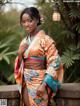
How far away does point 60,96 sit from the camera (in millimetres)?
3914

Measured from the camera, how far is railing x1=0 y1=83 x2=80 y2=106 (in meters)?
3.88

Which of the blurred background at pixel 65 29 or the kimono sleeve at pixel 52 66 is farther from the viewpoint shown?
the blurred background at pixel 65 29

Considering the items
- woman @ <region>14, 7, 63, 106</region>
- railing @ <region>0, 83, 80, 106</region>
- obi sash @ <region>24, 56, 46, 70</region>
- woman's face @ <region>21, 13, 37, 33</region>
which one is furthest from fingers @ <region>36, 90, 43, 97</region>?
woman's face @ <region>21, 13, 37, 33</region>

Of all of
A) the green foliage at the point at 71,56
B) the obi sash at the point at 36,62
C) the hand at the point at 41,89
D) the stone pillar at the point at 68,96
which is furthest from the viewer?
the green foliage at the point at 71,56

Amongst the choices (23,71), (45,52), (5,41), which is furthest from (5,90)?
(5,41)

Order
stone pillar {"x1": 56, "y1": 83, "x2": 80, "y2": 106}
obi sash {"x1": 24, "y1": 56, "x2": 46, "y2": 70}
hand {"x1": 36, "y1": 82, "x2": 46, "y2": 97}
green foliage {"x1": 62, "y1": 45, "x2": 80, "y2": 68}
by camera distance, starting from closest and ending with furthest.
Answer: hand {"x1": 36, "y1": 82, "x2": 46, "y2": 97} < obi sash {"x1": 24, "y1": 56, "x2": 46, "y2": 70} < stone pillar {"x1": 56, "y1": 83, "x2": 80, "y2": 106} < green foliage {"x1": 62, "y1": 45, "x2": 80, "y2": 68}

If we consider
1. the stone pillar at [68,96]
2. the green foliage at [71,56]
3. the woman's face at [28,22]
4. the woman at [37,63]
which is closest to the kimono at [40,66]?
the woman at [37,63]

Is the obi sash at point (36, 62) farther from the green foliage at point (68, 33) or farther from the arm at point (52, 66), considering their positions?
the green foliage at point (68, 33)

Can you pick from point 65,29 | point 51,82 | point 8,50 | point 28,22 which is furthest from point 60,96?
point 8,50

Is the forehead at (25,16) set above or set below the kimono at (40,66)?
above

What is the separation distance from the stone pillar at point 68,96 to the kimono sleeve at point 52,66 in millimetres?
266

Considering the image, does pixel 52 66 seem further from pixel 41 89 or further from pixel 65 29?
pixel 65 29

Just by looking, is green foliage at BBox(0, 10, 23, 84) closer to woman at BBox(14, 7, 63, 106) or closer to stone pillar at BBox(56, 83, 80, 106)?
stone pillar at BBox(56, 83, 80, 106)

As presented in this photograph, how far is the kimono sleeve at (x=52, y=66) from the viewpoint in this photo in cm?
353
